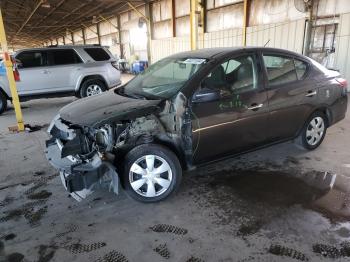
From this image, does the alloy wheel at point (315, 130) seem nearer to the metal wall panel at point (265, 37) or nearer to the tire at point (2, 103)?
the metal wall panel at point (265, 37)

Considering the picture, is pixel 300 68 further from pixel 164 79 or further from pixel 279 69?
pixel 164 79

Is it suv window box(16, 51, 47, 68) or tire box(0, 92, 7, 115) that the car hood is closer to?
suv window box(16, 51, 47, 68)

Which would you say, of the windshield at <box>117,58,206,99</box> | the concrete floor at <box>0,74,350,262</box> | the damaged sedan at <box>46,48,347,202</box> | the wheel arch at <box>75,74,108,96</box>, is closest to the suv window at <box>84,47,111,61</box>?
the wheel arch at <box>75,74,108,96</box>

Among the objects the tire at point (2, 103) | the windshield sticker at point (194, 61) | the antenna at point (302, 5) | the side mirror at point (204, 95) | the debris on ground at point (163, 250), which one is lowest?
the debris on ground at point (163, 250)

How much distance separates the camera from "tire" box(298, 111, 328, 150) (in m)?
4.13

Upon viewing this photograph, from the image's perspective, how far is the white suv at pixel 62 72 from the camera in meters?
7.80

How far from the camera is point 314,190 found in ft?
10.6

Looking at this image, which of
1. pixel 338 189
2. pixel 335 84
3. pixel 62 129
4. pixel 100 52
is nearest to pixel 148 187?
pixel 62 129

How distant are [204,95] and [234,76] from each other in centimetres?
57

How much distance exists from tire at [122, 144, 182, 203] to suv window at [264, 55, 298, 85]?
1632mm

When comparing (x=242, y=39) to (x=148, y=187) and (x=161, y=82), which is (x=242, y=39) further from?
(x=148, y=187)

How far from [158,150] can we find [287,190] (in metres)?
1.53

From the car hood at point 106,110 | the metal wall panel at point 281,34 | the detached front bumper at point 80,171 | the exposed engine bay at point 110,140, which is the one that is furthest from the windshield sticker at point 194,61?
the metal wall panel at point 281,34

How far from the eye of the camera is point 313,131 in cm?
423
